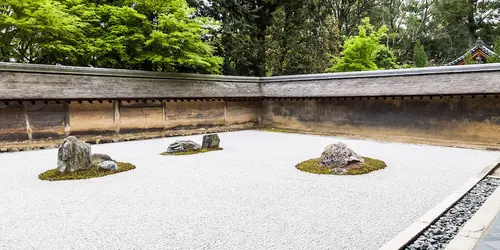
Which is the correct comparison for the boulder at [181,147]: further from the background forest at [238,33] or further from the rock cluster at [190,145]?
the background forest at [238,33]

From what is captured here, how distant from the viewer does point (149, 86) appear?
12461 millimetres

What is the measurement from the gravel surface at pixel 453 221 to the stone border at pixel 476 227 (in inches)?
4.3

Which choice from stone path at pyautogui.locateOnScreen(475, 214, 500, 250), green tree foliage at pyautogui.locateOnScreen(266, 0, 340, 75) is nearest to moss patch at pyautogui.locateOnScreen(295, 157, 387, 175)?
stone path at pyautogui.locateOnScreen(475, 214, 500, 250)

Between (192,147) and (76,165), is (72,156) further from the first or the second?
(192,147)

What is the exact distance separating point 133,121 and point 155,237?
9.30 m

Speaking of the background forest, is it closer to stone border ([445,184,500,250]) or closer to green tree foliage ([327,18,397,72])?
green tree foliage ([327,18,397,72])

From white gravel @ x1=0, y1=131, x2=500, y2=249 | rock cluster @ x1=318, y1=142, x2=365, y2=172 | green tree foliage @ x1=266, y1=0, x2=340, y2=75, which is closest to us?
white gravel @ x1=0, y1=131, x2=500, y2=249

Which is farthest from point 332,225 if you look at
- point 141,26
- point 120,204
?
point 141,26

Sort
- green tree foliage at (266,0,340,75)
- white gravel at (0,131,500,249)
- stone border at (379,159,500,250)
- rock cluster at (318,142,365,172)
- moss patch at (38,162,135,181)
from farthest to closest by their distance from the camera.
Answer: green tree foliage at (266,0,340,75)
rock cluster at (318,142,365,172)
moss patch at (38,162,135,181)
white gravel at (0,131,500,249)
stone border at (379,159,500,250)

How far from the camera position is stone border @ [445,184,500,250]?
122 inches

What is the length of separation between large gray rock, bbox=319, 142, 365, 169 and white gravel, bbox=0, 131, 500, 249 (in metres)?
0.64

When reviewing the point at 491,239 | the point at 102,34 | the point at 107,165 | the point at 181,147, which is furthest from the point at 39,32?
the point at 491,239

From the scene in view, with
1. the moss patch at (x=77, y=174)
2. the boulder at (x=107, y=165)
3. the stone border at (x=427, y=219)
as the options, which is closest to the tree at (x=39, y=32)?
the moss patch at (x=77, y=174)

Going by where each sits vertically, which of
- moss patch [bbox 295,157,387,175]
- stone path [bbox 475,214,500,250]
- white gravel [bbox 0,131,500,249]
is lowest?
white gravel [bbox 0,131,500,249]
